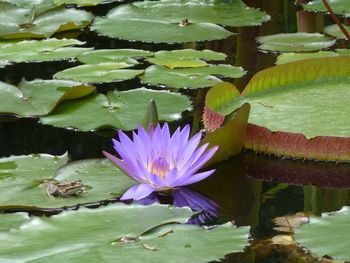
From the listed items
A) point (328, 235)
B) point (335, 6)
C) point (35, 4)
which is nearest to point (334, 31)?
point (335, 6)

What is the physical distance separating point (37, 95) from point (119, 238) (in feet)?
3.15

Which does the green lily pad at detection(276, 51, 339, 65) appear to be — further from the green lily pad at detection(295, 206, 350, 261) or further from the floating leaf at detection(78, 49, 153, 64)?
the green lily pad at detection(295, 206, 350, 261)

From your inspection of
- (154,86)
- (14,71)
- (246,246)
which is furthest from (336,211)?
(14,71)

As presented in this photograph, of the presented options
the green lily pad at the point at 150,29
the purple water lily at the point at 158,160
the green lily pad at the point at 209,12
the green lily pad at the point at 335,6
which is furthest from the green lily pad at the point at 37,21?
the purple water lily at the point at 158,160

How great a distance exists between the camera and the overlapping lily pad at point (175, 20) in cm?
288

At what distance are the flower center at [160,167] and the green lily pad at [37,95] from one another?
604mm

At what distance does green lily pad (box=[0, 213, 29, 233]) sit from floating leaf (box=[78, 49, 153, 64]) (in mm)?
1143

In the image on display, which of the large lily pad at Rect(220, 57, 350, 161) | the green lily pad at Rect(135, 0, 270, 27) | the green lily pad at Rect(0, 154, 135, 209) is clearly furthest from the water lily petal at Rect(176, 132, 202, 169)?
the green lily pad at Rect(135, 0, 270, 27)

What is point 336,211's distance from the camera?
147 cm

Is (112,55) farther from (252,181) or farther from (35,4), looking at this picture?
(252,181)

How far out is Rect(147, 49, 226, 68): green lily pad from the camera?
2510 millimetres

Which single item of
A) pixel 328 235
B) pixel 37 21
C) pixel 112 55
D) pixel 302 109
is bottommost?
pixel 328 235

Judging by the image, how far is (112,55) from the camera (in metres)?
2.64

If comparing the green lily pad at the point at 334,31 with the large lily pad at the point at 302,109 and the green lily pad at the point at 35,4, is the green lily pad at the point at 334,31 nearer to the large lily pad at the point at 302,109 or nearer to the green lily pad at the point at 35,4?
the large lily pad at the point at 302,109
